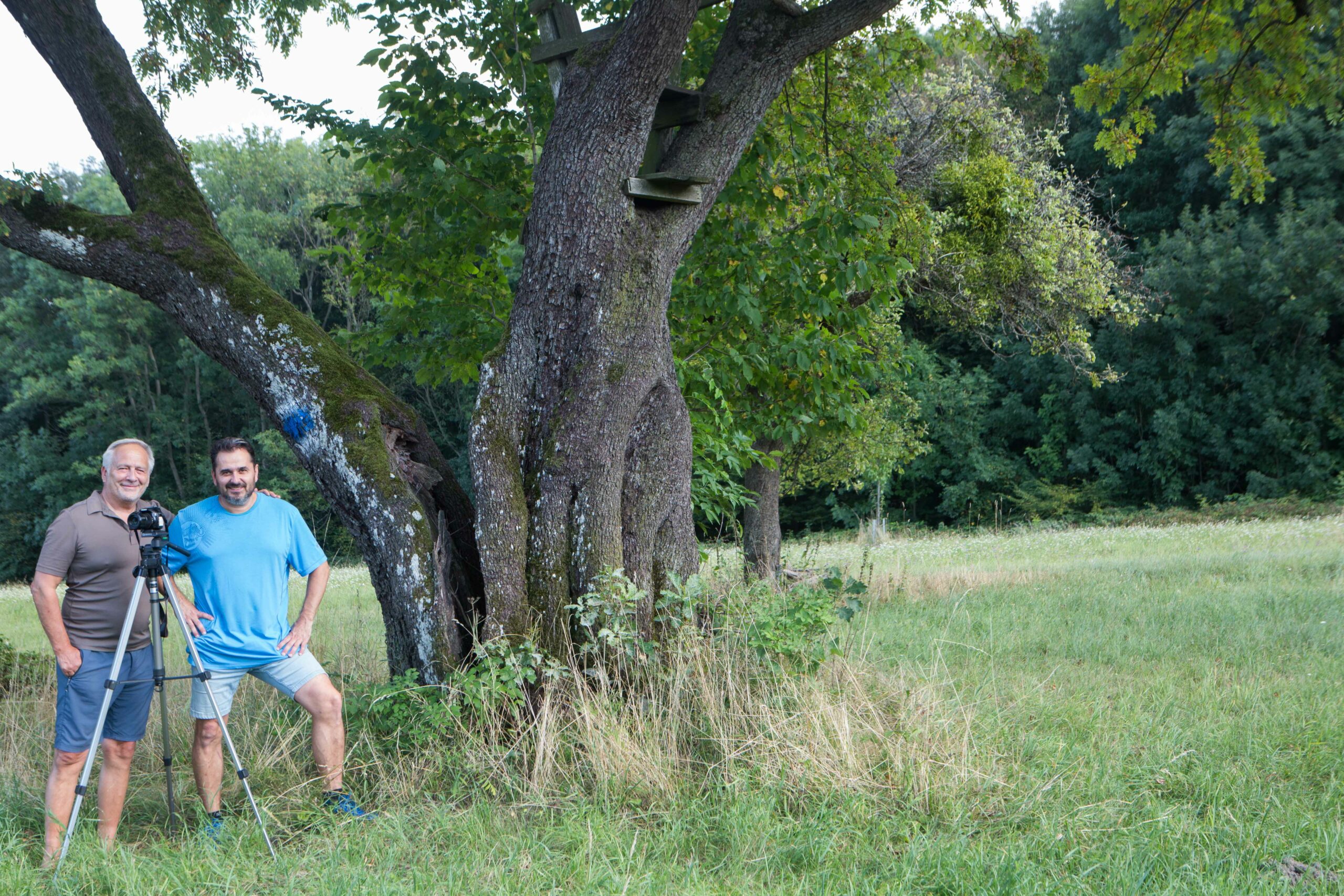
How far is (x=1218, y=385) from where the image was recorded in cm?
3000

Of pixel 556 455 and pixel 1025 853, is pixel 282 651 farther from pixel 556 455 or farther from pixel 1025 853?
pixel 1025 853

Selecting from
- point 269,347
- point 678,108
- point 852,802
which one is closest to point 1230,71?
point 678,108

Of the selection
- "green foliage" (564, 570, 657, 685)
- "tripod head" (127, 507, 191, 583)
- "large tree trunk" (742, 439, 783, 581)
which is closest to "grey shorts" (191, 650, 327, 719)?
"tripod head" (127, 507, 191, 583)

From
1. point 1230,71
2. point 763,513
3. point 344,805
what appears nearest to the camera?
point 344,805

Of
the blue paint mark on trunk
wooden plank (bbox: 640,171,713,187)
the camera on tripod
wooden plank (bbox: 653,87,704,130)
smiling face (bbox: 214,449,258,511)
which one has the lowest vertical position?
the camera on tripod

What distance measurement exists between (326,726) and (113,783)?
3.07 feet

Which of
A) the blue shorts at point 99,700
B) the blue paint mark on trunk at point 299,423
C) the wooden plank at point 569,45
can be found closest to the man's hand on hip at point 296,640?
the blue shorts at point 99,700

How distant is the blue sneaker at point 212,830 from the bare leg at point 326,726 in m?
0.48

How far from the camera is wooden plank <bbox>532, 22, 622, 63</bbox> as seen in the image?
577 cm

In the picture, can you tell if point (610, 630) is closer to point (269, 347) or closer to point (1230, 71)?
point (269, 347)

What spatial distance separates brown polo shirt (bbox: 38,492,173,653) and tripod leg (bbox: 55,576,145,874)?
12 centimetres

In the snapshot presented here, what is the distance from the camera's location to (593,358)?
543 centimetres

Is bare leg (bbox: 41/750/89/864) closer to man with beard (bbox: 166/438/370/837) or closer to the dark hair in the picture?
man with beard (bbox: 166/438/370/837)

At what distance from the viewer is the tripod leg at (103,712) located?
4.01 meters
